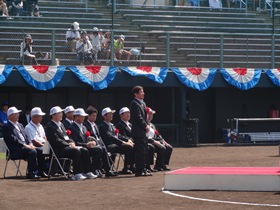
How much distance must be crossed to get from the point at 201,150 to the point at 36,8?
27.9 feet

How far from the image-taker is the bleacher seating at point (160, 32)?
28641mm

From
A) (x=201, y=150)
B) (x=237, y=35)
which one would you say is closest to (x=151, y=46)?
(x=237, y=35)

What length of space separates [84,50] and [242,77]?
5.74m

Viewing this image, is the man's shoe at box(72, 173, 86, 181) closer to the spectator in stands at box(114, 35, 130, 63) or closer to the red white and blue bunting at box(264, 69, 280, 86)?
the spectator in stands at box(114, 35, 130, 63)

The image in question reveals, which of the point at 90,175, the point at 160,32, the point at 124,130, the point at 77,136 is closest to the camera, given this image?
the point at 90,175

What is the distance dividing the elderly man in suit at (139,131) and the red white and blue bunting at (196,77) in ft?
40.6

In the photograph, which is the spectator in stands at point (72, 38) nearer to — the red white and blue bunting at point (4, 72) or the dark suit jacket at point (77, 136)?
the red white and blue bunting at point (4, 72)

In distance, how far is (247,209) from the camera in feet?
38.9

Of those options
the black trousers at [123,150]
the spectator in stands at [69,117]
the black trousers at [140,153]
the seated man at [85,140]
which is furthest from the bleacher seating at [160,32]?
the black trousers at [140,153]

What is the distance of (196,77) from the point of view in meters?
30.0

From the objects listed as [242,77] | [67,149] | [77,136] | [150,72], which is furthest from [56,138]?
[242,77]

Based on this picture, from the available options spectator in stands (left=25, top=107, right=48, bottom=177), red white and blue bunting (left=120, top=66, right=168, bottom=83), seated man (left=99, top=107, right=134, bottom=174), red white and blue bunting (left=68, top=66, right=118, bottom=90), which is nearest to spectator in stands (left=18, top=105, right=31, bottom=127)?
red white and blue bunting (left=68, top=66, right=118, bottom=90)

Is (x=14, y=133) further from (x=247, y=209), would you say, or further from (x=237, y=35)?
(x=237, y=35)

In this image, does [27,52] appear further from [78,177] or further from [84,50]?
[78,177]
